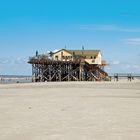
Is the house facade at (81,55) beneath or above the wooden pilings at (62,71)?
above

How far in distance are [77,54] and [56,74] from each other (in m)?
12.5

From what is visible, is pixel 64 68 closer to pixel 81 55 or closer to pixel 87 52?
pixel 81 55

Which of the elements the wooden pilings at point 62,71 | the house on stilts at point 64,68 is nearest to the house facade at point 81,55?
the house on stilts at point 64,68

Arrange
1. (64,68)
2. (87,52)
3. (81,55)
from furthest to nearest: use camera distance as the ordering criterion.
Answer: (87,52) → (81,55) → (64,68)

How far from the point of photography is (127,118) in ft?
45.2

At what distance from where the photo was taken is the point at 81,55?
298 feet

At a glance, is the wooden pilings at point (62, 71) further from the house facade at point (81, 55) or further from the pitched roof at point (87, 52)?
the pitched roof at point (87, 52)

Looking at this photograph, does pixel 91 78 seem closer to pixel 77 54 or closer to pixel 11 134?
pixel 77 54

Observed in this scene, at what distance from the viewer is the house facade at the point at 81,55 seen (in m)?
89.2

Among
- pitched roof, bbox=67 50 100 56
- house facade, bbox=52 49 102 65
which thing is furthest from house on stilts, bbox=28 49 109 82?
pitched roof, bbox=67 50 100 56

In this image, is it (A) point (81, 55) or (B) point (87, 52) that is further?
(B) point (87, 52)

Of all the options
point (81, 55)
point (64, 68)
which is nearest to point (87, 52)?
point (81, 55)

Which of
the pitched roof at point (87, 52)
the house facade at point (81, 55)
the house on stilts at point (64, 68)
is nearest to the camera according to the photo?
the house on stilts at point (64, 68)

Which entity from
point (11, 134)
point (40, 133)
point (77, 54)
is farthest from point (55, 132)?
point (77, 54)
